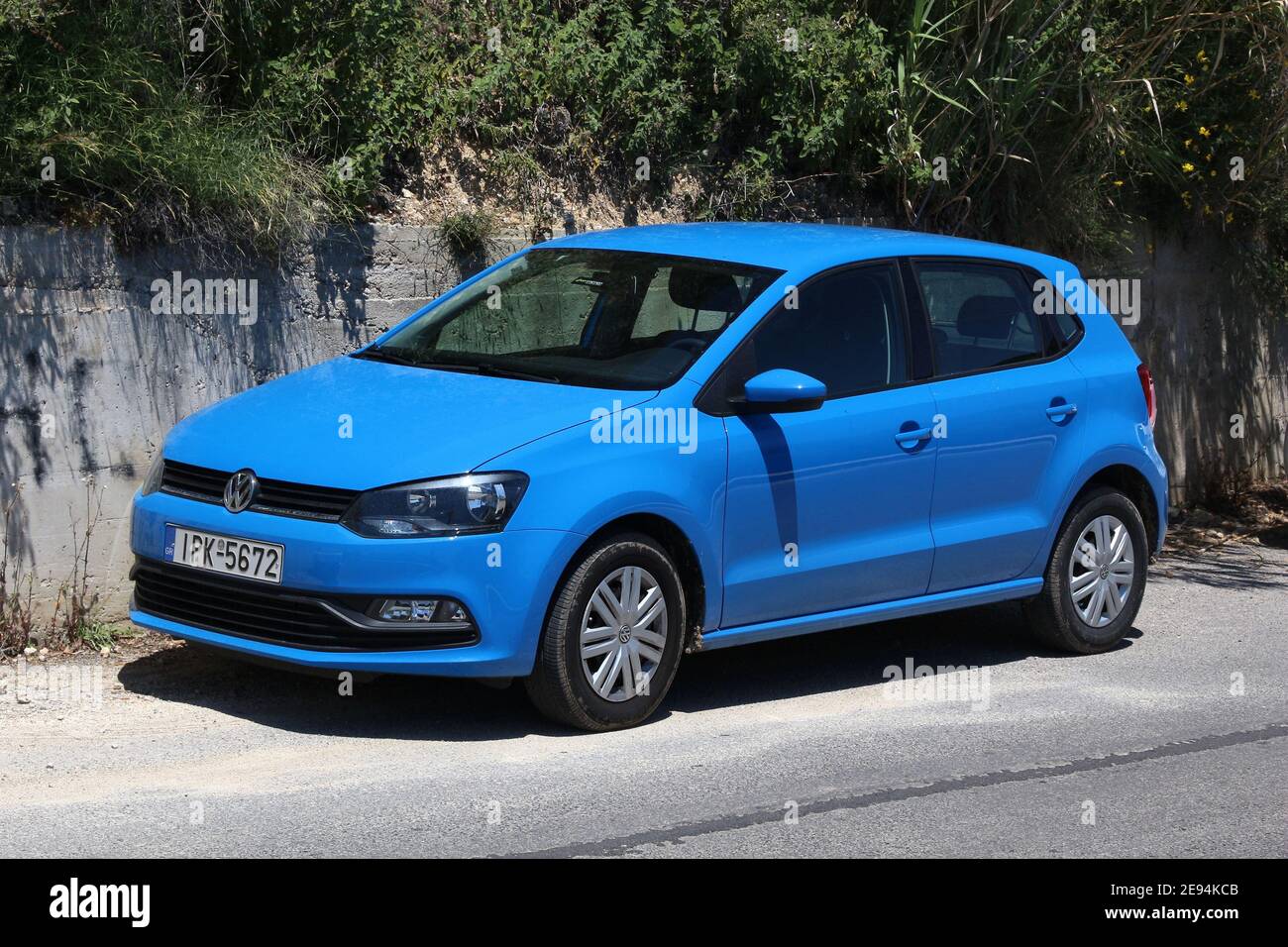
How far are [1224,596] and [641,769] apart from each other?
535 centimetres

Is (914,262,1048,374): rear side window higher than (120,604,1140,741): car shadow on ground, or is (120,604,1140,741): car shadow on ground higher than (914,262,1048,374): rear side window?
(914,262,1048,374): rear side window

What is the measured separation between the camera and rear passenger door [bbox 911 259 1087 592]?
766 cm

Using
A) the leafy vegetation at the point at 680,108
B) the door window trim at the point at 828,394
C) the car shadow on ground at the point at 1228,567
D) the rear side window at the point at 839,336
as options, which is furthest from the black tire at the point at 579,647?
the car shadow on ground at the point at 1228,567

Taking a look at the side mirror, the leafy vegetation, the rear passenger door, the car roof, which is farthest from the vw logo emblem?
the rear passenger door

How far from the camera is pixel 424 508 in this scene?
20.3ft

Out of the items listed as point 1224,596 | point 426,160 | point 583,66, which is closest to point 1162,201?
point 1224,596

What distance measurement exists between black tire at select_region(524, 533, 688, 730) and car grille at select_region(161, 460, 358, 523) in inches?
33.1

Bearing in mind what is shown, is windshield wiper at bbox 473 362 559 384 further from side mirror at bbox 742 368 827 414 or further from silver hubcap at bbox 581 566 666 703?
silver hubcap at bbox 581 566 666 703

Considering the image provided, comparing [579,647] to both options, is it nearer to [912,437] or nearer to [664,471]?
[664,471]

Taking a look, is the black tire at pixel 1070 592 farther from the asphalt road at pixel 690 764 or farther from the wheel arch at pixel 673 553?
the wheel arch at pixel 673 553

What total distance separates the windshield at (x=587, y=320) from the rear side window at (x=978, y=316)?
0.90m

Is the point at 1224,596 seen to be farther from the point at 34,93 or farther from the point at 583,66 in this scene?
the point at 34,93

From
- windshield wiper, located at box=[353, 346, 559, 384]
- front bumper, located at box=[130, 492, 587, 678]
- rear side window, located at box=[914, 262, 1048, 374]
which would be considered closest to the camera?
front bumper, located at box=[130, 492, 587, 678]

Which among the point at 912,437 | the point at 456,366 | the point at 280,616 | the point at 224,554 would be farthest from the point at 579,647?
the point at 912,437
